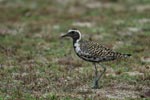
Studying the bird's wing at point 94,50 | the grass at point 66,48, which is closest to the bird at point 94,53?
the bird's wing at point 94,50

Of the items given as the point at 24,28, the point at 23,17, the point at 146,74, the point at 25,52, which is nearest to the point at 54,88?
the point at 146,74

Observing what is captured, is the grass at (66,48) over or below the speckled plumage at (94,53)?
below

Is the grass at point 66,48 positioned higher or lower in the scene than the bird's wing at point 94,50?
lower

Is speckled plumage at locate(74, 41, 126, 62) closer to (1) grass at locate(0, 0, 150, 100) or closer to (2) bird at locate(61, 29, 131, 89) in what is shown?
(2) bird at locate(61, 29, 131, 89)

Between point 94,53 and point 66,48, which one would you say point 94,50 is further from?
point 66,48

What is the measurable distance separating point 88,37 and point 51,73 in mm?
7551

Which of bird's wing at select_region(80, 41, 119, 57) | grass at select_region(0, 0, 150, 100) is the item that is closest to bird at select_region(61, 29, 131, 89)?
bird's wing at select_region(80, 41, 119, 57)

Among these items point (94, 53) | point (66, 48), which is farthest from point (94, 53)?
point (66, 48)

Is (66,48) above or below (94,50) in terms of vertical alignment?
below

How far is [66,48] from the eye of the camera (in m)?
24.1

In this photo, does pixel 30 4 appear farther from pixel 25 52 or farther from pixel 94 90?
pixel 94 90

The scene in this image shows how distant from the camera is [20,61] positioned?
21.5 m

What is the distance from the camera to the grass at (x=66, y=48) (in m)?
17.0

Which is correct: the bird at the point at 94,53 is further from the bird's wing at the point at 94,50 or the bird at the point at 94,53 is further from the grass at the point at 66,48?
the grass at the point at 66,48
